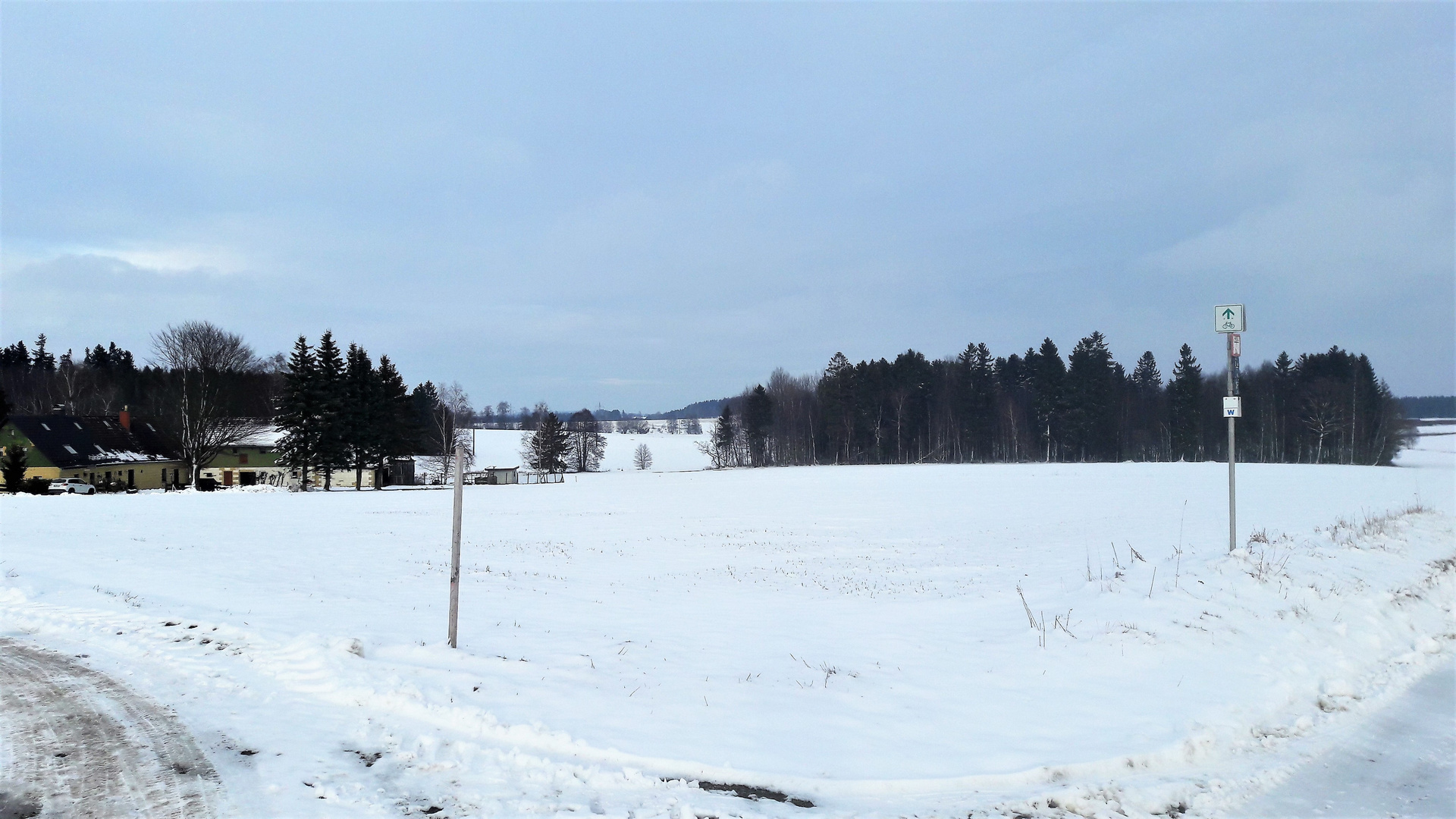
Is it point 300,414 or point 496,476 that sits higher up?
point 300,414

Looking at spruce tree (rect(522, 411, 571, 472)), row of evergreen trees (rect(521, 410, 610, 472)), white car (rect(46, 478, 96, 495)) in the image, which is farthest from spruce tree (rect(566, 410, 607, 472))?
white car (rect(46, 478, 96, 495))

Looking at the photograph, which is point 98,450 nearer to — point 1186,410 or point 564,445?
point 564,445

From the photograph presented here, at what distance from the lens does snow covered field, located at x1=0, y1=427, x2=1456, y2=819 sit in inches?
205

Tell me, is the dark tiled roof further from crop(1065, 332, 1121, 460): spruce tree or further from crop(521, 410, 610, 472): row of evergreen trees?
crop(1065, 332, 1121, 460): spruce tree

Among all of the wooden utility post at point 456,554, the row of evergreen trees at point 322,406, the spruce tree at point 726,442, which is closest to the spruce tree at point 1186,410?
the spruce tree at point 726,442

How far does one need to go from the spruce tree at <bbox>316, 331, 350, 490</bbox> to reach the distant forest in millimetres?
54019

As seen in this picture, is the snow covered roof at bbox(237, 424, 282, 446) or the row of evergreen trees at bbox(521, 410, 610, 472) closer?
the snow covered roof at bbox(237, 424, 282, 446)

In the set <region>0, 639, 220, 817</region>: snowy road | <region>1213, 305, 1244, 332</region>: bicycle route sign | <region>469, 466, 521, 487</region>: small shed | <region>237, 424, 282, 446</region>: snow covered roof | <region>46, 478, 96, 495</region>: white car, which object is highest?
<region>1213, 305, 1244, 332</region>: bicycle route sign

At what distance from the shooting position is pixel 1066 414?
8519cm

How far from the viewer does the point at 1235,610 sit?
29.6 ft

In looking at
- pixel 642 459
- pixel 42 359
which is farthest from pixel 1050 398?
pixel 42 359

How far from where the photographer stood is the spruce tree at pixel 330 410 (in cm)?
5388

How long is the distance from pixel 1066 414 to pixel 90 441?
94.1 metres

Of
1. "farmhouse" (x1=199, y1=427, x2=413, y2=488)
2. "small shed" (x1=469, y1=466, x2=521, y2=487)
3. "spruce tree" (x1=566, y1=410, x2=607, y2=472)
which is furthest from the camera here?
"spruce tree" (x1=566, y1=410, x2=607, y2=472)
